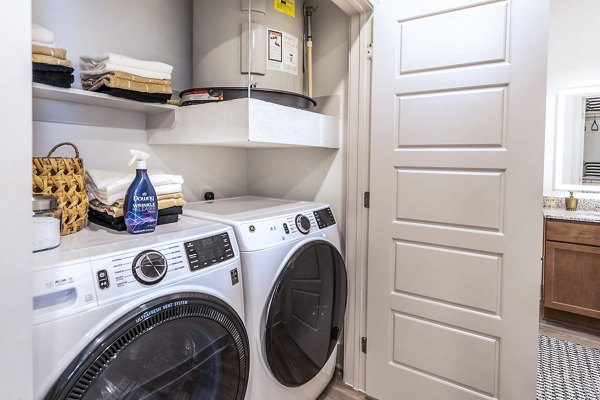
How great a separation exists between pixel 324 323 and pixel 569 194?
2.68 metres

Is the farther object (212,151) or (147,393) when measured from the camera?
(212,151)

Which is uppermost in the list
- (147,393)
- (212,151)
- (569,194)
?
(212,151)

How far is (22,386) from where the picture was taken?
573 millimetres

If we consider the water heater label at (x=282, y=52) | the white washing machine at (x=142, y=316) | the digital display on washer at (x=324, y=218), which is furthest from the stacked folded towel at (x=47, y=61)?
the digital display on washer at (x=324, y=218)


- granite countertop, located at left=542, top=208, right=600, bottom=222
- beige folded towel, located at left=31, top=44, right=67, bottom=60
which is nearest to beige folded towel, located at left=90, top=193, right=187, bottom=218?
beige folded towel, located at left=31, top=44, right=67, bottom=60

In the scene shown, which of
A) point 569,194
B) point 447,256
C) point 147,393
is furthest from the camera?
point 569,194

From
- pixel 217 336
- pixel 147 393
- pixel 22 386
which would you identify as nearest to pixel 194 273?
pixel 217 336

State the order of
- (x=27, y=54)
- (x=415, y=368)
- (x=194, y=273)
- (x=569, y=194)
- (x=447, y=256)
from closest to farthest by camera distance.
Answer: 1. (x=27, y=54)
2. (x=194, y=273)
3. (x=447, y=256)
4. (x=415, y=368)
5. (x=569, y=194)

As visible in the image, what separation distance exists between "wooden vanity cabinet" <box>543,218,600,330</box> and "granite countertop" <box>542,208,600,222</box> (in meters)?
0.03

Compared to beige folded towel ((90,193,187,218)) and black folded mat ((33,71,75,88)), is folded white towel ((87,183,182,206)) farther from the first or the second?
black folded mat ((33,71,75,88))

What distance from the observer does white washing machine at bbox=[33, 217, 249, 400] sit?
0.77 metres

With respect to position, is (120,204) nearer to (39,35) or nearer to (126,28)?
(39,35)

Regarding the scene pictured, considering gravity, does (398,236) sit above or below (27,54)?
below

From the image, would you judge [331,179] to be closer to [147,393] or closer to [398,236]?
[398,236]
